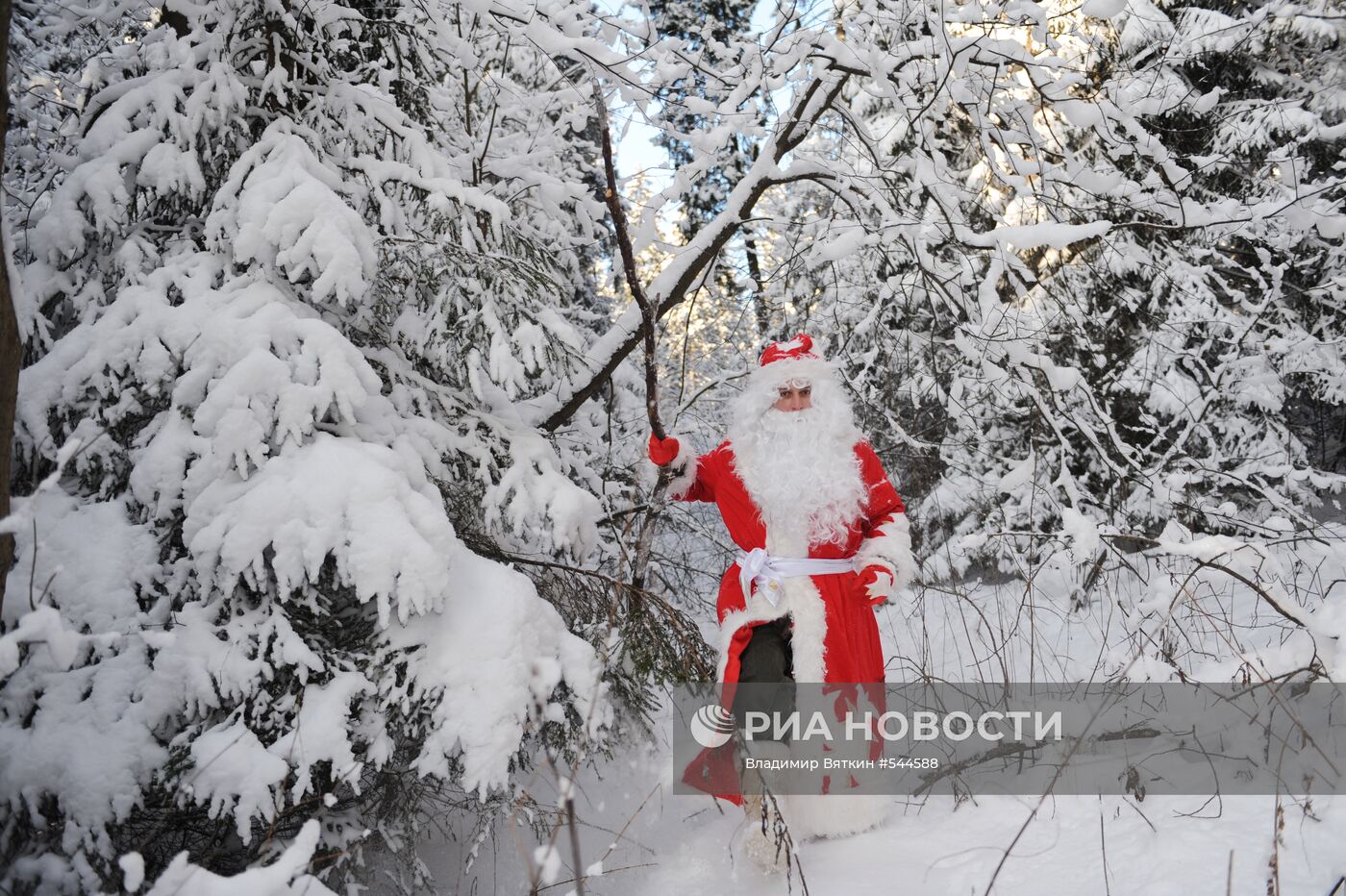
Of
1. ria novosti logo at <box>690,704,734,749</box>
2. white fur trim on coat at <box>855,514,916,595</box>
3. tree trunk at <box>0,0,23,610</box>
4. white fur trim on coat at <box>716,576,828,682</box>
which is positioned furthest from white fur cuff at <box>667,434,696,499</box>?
tree trunk at <box>0,0,23,610</box>

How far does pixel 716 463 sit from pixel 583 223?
1601 millimetres

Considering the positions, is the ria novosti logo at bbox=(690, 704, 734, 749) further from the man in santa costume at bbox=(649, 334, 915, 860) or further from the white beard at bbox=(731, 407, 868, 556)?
the white beard at bbox=(731, 407, 868, 556)

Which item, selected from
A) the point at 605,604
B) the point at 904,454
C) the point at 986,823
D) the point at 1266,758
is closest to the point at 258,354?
the point at 605,604

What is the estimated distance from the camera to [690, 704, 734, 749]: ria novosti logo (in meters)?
3.16

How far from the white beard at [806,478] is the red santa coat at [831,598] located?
0.05m

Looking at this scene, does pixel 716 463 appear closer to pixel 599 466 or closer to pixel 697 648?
pixel 697 648

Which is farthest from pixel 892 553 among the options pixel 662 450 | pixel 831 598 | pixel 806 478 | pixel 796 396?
pixel 662 450

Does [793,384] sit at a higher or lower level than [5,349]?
higher

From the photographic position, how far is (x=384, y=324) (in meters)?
3.25

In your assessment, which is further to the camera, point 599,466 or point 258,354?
point 599,466

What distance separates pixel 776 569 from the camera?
11.0ft

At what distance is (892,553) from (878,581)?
16cm

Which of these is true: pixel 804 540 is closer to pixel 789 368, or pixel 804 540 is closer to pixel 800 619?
pixel 800 619

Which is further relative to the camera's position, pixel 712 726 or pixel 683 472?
pixel 683 472
